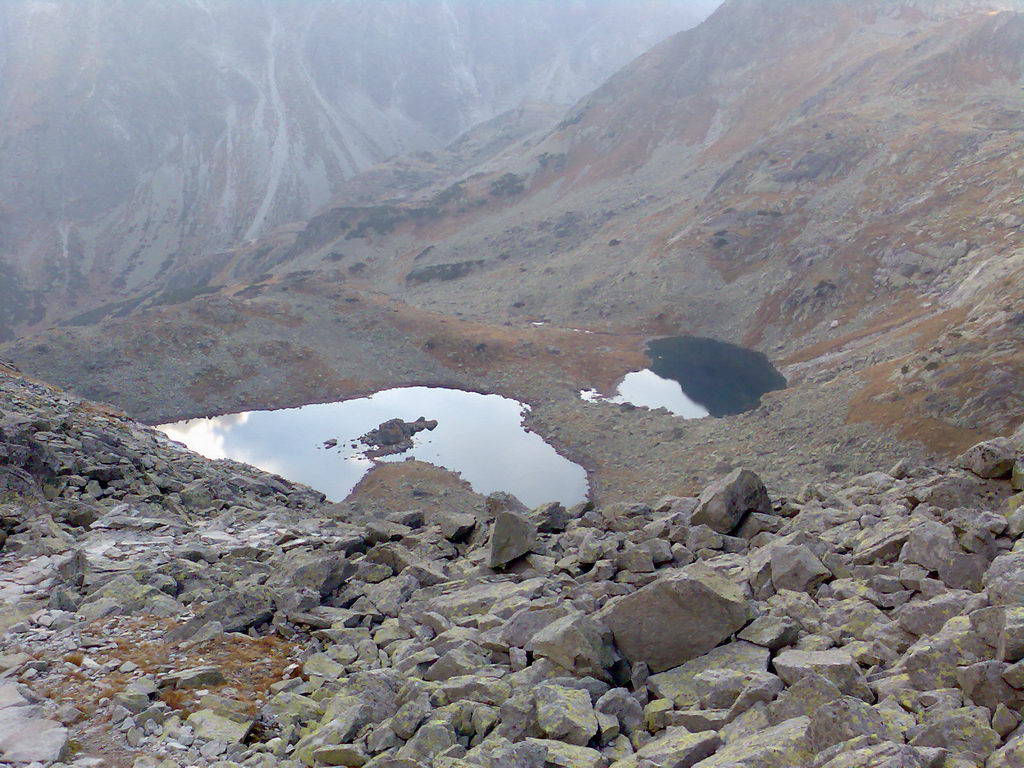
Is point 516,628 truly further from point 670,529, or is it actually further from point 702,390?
point 702,390

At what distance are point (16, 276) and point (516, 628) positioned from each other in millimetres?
202616

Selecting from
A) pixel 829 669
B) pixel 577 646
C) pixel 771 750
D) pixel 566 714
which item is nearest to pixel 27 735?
pixel 566 714

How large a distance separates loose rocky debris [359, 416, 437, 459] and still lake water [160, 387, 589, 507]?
0.79 m

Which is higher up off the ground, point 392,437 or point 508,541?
point 392,437

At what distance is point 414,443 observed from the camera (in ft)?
209

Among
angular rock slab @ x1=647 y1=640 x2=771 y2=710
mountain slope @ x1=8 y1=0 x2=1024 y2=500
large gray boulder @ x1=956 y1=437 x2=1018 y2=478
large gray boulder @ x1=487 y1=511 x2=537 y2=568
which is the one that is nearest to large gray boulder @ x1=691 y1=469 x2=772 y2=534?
large gray boulder @ x1=487 y1=511 x2=537 y2=568

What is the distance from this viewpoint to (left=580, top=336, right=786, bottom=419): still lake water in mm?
66688

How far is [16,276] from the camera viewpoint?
169500 millimetres

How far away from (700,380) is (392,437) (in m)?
34.3

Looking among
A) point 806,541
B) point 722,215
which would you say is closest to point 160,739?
point 806,541

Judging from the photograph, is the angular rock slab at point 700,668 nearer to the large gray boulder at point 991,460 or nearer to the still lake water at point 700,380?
the large gray boulder at point 991,460

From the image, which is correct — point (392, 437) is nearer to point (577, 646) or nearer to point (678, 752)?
point (577, 646)

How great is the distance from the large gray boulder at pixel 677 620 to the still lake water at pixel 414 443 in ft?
126

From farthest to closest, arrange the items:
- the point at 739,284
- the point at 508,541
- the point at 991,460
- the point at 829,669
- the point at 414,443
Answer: the point at 739,284 → the point at 414,443 → the point at 508,541 → the point at 991,460 → the point at 829,669
